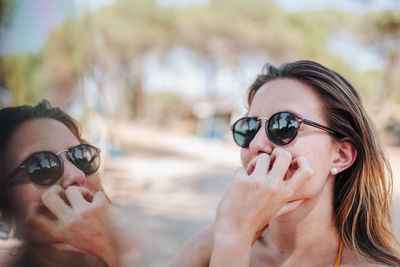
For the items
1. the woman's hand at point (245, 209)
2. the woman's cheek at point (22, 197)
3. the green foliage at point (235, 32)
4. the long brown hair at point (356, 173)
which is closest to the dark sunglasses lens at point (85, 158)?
the woman's cheek at point (22, 197)

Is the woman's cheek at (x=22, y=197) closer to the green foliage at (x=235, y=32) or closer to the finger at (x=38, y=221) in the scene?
the finger at (x=38, y=221)

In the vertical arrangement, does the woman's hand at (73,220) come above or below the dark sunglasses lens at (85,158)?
below

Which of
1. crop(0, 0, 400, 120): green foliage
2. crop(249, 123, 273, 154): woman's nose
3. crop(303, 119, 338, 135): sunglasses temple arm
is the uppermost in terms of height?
crop(0, 0, 400, 120): green foliage

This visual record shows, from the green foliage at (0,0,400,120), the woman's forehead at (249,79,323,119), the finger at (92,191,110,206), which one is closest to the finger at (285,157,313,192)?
the woman's forehead at (249,79,323,119)

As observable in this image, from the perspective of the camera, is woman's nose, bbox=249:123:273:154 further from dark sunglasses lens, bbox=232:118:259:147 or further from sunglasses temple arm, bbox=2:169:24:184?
sunglasses temple arm, bbox=2:169:24:184

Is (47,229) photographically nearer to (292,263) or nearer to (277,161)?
(277,161)

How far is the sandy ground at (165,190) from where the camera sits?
4469mm

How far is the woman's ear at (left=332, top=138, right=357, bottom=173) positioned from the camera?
1350mm

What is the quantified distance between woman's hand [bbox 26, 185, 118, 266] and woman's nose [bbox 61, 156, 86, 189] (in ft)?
0.07

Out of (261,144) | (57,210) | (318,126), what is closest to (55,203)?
(57,210)

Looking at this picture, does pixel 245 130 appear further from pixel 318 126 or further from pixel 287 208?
pixel 287 208

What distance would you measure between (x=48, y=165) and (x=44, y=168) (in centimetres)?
1

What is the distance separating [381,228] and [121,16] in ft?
60.7

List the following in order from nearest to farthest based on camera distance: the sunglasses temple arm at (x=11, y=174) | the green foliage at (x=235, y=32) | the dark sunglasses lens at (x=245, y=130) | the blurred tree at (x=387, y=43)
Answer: the sunglasses temple arm at (x=11, y=174) → the dark sunglasses lens at (x=245, y=130) → the blurred tree at (x=387, y=43) → the green foliage at (x=235, y=32)
